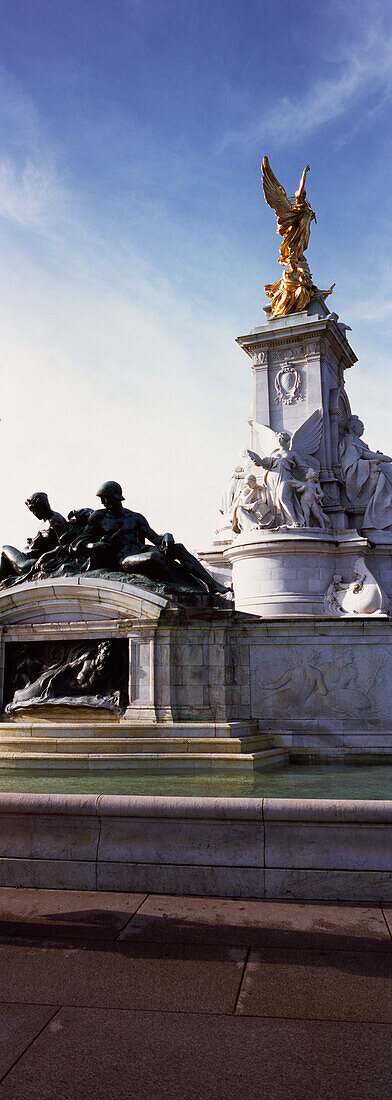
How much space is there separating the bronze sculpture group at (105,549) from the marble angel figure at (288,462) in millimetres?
4217

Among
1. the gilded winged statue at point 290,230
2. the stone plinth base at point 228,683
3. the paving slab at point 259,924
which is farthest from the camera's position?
the gilded winged statue at point 290,230

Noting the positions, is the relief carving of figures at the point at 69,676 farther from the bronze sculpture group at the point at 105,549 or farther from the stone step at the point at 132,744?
the bronze sculpture group at the point at 105,549

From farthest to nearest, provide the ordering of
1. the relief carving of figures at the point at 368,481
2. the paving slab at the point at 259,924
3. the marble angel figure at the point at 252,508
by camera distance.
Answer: the relief carving of figures at the point at 368,481 → the marble angel figure at the point at 252,508 → the paving slab at the point at 259,924

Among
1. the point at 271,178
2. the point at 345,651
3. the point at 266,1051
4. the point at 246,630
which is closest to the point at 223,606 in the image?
the point at 246,630

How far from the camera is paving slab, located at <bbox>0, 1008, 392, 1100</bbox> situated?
346 cm

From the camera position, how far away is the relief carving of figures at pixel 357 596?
54.1 feet

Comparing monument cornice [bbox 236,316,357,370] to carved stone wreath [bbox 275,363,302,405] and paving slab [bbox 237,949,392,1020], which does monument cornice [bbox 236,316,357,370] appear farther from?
paving slab [bbox 237,949,392,1020]

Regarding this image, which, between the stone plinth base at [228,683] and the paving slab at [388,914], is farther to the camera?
the stone plinth base at [228,683]

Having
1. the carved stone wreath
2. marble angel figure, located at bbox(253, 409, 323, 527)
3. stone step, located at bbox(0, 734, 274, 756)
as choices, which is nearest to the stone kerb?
stone step, located at bbox(0, 734, 274, 756)

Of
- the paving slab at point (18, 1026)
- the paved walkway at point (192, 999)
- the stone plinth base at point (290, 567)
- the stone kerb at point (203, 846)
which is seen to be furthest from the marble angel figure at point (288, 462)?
the paving slab at point (18, 1026)

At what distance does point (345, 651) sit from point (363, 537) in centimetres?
595

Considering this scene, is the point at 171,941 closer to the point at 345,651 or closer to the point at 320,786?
the point at 320,786

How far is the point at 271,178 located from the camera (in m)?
22.8

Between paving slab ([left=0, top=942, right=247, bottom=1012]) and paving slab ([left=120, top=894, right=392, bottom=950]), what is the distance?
0.20 meters
